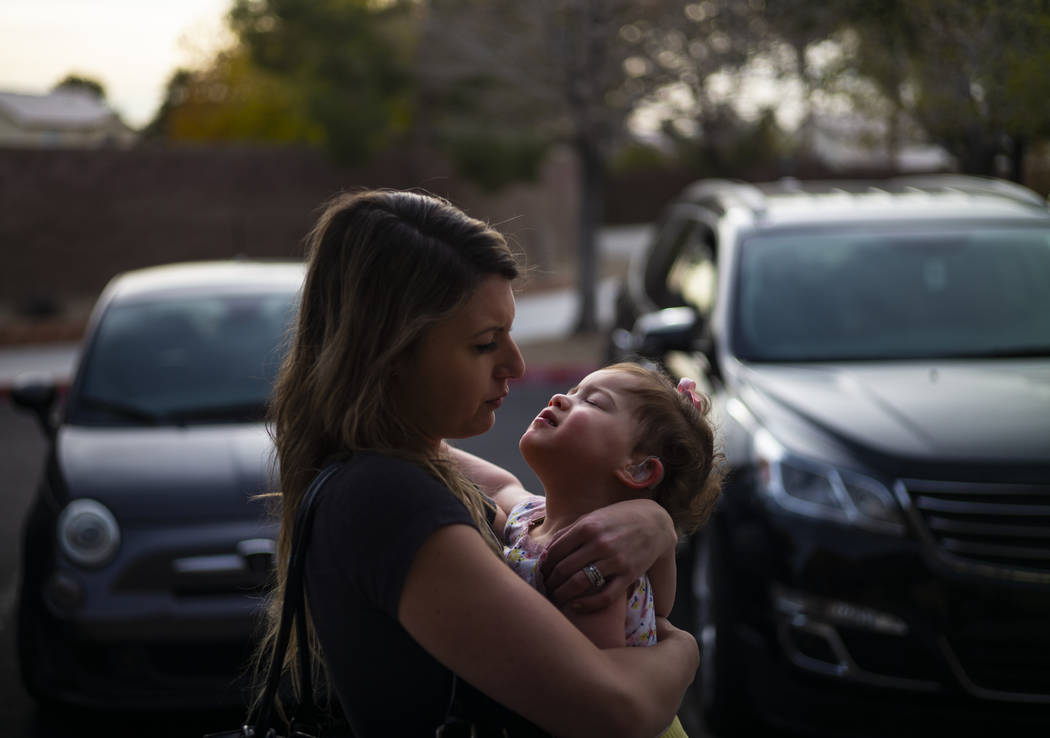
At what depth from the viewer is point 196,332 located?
18.6 feet

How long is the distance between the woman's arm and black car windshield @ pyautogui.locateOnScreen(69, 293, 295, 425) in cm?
366

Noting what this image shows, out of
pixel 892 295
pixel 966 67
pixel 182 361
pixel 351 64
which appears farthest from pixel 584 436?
pixel 351 64

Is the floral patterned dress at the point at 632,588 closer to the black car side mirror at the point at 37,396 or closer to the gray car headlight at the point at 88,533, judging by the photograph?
the gray car headlight at the point at 88,533

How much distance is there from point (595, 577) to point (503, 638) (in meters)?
0.24

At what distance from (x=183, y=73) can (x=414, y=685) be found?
4271cm

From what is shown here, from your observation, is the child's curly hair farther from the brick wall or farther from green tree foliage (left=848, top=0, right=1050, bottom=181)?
the brick wall

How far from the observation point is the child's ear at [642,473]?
6.03ft

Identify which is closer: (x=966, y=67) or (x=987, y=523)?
(x=987, y=523)

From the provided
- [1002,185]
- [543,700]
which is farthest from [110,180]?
[543,700]

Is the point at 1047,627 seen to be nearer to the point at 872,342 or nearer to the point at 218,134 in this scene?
the point at 872,342

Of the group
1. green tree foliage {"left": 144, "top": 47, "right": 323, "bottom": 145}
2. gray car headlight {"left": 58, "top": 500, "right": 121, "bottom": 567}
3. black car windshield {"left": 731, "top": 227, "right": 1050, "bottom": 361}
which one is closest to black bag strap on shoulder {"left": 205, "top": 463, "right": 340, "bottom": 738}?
gray car headlight {"left": 58, "top": 500, "right": 121, "bottom": 567}

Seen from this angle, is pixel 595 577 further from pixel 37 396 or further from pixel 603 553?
pixel 37 396

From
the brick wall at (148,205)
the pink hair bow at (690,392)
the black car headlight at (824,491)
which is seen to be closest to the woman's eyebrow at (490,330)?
the pink hair bow at (690,392)

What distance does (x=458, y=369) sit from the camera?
1.68 m
